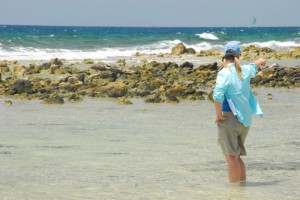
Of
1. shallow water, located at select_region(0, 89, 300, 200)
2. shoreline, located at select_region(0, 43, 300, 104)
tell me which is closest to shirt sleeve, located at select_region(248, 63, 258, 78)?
shallow water, located at select_region(0, 89, 300, 200)

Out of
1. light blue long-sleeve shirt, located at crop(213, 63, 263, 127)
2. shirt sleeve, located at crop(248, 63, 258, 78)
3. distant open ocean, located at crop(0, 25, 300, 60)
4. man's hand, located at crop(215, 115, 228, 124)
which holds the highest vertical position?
shirt sleeve, located at crop(248, 63, 258, 78)

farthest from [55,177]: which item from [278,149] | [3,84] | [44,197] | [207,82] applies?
[207,82]

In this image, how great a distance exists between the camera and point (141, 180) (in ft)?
28.3

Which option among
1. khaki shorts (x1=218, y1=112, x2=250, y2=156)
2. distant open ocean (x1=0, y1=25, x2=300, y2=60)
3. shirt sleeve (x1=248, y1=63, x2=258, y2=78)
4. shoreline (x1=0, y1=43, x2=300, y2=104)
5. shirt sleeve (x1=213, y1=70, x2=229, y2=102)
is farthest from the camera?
distant open ocean (x1=0, y1=25, x2=300, y2=60)

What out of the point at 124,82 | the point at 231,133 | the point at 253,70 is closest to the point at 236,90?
the point at 253,70

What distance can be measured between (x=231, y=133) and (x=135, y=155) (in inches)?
97.7

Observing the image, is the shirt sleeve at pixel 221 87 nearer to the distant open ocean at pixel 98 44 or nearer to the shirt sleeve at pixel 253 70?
the shirt sleeve at pixel 253 70

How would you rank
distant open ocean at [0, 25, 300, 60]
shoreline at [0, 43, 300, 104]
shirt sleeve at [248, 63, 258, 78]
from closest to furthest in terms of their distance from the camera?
shirt sleeve at [248, 63, 258, 78]
shoreline at [0, 43, 300, 104]
distant open ocean at [0, 25, 300, 60]

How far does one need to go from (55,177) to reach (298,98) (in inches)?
413

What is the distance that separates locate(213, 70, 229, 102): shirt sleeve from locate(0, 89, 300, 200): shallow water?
40.5 inches

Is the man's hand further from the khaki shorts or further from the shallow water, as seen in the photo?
the shallow water

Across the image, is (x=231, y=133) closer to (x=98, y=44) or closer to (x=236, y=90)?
(x=236, y=90)

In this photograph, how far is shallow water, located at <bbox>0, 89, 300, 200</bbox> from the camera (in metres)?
8.13

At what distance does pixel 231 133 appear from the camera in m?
7.98
